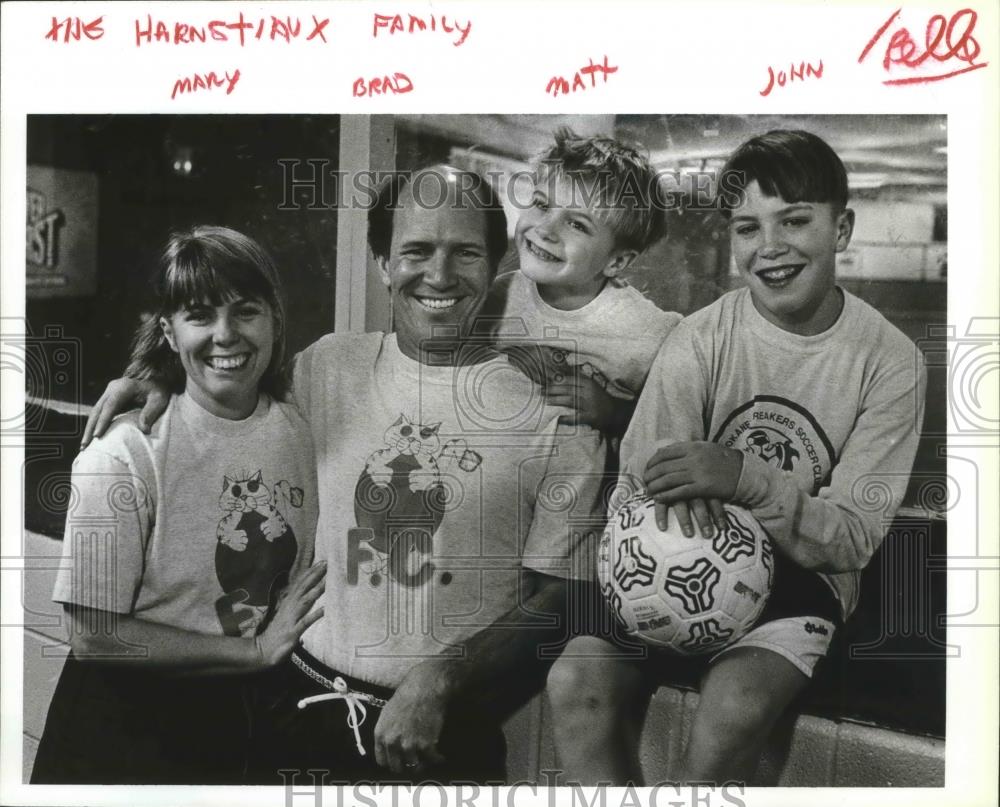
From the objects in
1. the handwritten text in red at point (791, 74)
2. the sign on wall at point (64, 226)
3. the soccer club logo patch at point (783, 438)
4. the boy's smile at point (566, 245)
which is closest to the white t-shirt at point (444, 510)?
the boy's smile at point (566, 245)

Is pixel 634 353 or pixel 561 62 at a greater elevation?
pixel 561 62

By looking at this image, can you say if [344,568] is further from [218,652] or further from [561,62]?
[561,62]

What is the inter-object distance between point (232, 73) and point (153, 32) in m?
0.20

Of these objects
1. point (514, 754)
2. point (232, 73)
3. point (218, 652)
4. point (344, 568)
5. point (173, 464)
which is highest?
point (232, 73)

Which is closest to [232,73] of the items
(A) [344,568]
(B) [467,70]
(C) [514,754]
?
(B) [467,70]

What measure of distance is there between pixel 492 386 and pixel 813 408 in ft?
2.35

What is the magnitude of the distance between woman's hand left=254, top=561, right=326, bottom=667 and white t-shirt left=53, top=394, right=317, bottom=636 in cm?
3

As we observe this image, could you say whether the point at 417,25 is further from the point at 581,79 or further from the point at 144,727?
the point at 144,727

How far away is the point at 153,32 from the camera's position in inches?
Answer: 105

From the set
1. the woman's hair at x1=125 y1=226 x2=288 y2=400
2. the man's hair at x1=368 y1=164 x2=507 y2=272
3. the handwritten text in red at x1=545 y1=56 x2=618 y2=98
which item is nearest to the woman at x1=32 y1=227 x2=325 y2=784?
the woman's hair at x1=125 y1=226 x2=288 y2=400

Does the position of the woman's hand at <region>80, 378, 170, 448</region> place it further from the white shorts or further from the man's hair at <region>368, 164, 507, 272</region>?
the white shorts

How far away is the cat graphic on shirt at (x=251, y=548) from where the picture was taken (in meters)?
2.71

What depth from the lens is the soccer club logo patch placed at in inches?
105
